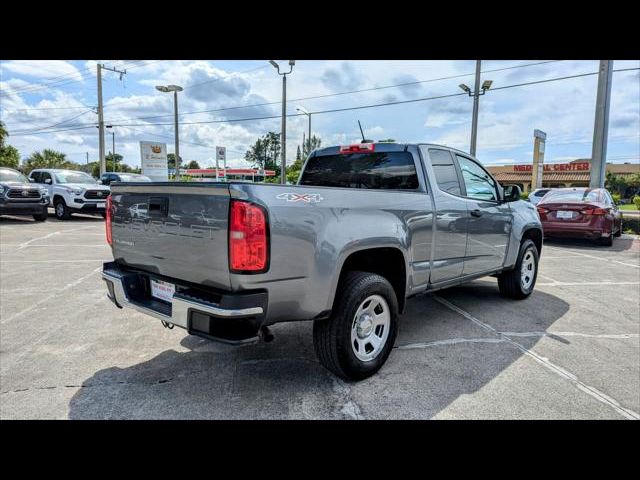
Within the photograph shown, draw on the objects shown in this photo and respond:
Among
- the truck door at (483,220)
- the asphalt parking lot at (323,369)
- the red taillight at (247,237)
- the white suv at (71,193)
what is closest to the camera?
the red taillight at (247,237)

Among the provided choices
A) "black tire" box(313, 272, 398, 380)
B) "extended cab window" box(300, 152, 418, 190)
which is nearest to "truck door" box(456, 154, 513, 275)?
"extended cab window" box(300, 152, 418, 190)

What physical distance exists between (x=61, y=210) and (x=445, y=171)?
15.9 m

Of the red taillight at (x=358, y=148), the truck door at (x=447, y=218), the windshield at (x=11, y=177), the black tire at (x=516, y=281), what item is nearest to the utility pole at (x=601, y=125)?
the black tire at (x=516, y=281)

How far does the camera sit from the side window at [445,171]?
4.45 metres

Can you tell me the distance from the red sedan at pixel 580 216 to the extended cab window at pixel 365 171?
7865 mm

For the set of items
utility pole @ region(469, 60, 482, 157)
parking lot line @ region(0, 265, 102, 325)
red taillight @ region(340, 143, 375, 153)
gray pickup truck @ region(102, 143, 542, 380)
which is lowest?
parking lot line @ region(0, 265, 102, 325)

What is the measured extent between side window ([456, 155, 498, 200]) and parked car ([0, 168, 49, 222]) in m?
14.6

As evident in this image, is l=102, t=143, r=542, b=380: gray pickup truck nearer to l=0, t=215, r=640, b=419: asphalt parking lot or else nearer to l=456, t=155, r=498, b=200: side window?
l=456, t=155, r=498, b=200: side window

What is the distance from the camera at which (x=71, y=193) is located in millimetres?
15844

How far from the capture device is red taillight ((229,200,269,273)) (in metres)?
2.64

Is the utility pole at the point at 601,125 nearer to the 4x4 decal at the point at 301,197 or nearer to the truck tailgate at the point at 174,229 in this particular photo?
the 4x4 decal at the point at 301,197

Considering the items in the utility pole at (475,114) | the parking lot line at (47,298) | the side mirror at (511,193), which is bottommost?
the parking lot line at (47,298)

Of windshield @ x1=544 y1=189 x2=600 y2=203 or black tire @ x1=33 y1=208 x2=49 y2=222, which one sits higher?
windshield @ x1=544 y1=189 x2=600 y2=203
